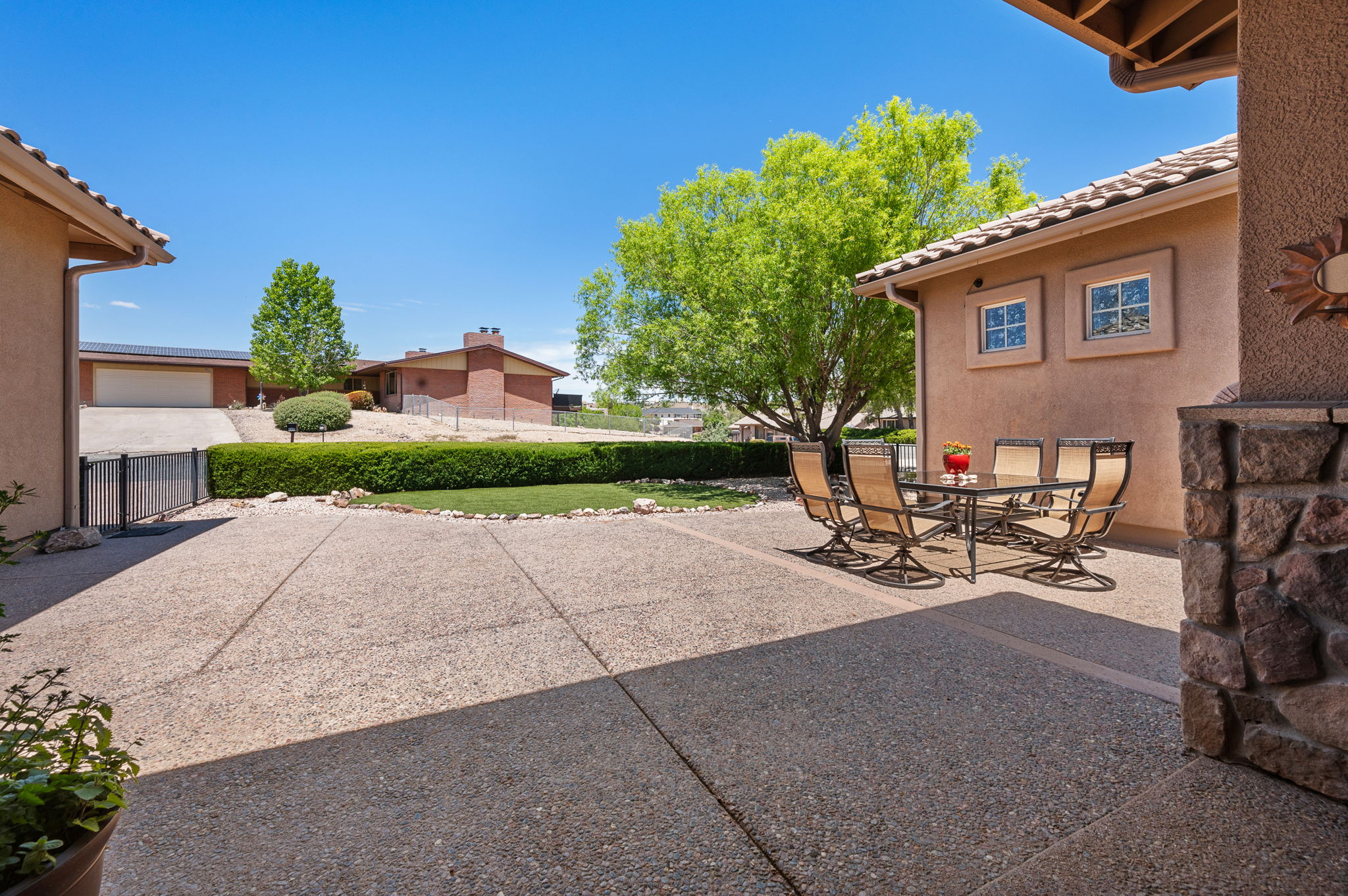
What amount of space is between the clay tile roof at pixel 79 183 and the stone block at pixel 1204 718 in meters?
8.76

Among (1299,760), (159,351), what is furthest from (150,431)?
(1299,760)

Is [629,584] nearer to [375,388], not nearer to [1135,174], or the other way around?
[1135,174]

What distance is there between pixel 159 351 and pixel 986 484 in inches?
2040

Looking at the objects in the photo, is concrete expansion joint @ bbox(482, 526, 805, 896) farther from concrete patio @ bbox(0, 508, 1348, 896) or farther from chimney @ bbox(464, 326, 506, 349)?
chimney @ bbox(464, 326, 506, 349)

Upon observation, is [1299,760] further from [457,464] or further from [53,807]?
[457,464]

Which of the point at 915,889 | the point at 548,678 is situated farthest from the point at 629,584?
the point at 915,889

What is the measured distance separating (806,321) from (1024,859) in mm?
10499

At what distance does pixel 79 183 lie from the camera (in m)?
5.71

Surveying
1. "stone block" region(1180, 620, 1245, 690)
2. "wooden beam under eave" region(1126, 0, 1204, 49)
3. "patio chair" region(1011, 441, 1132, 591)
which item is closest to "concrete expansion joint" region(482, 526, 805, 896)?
"stone block" region(1180, 620, 1245, 690)

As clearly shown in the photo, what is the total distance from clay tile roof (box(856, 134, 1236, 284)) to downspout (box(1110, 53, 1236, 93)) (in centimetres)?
221

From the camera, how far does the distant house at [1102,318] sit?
230 inches

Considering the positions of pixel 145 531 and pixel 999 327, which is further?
pixel 999 327

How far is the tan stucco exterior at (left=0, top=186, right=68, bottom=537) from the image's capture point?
19.3 ft

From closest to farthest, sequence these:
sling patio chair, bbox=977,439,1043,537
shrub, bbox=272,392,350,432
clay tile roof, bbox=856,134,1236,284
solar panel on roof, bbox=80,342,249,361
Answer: clay tile roof, bbox=856,134,1236,284 < sling patio chair, bbox=977,439,1043,537 < shrub, bbox=272,392,350,432 < solar panel on roof, bbox=80,342,249,361
